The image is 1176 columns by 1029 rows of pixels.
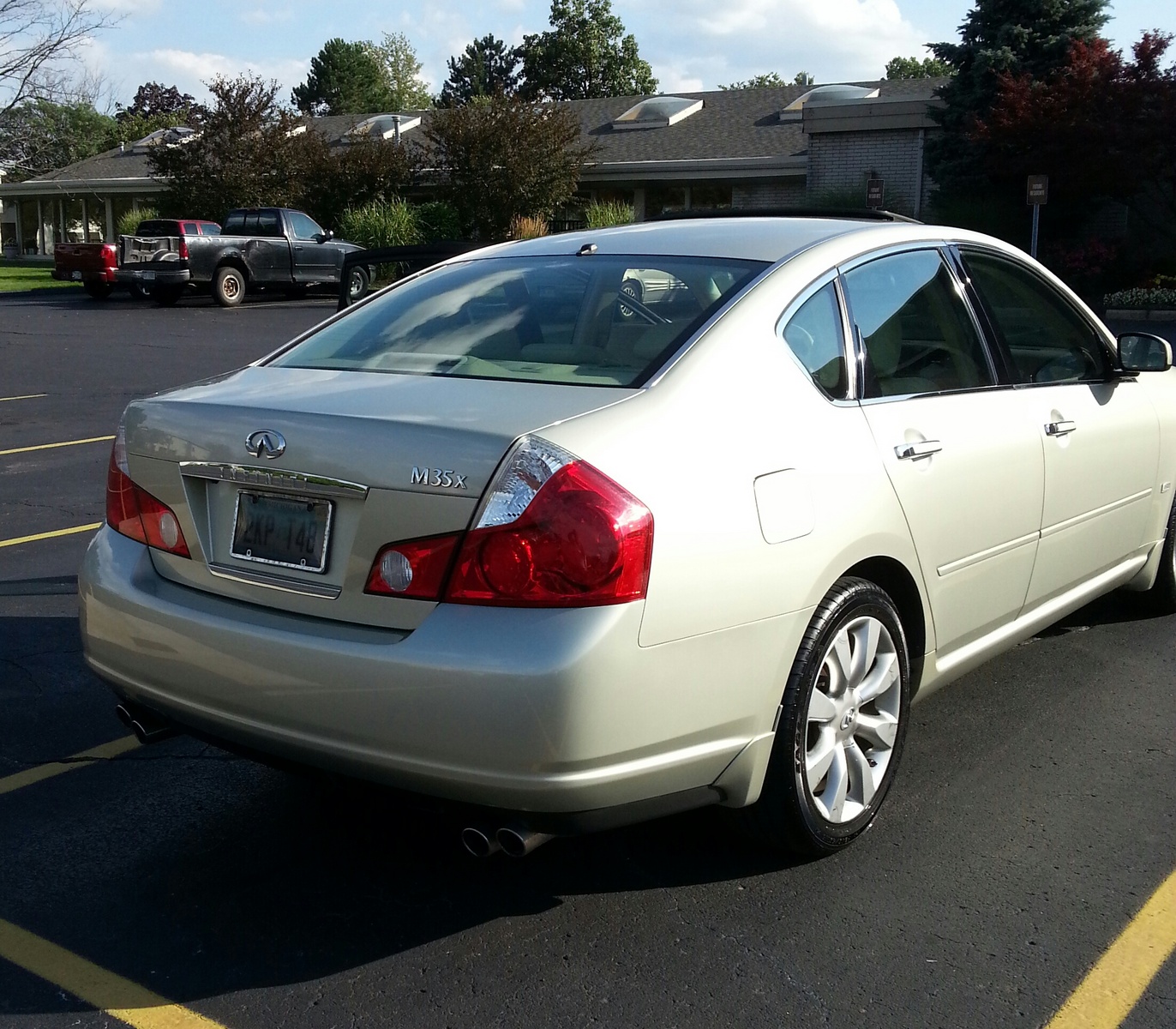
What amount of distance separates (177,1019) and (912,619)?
2149mm

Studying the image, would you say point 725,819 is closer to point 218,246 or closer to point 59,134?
point 218,246

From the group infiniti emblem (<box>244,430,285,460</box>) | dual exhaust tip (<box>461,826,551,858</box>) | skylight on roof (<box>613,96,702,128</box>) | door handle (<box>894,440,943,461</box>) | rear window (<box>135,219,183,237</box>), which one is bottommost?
dual exhaust tip (<box>461,826,551,858</box>)

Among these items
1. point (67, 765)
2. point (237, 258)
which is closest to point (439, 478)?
point (67, 765)

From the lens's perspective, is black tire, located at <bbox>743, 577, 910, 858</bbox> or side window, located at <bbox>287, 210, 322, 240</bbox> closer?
black tire, located at <bbox>743, 577, 910, 858</bbox>

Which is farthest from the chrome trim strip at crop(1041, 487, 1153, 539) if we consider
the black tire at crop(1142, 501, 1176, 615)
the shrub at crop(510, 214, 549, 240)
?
the shrub at crop(510, 214, 549, 240)

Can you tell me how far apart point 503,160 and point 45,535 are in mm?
28449

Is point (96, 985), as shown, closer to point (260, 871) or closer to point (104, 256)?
point (260, 871)

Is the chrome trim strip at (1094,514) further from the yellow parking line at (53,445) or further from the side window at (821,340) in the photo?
the yellow parking line at (53,445)

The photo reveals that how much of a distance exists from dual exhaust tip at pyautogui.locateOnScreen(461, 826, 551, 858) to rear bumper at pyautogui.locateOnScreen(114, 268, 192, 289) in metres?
26.3

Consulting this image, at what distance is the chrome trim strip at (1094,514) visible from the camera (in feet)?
13.9

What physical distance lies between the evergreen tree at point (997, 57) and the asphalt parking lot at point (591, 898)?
26.2m

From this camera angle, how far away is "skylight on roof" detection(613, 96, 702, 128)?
39781 mm

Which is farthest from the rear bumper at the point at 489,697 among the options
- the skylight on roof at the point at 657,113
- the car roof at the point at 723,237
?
the skylight on roof at the point at 657,113

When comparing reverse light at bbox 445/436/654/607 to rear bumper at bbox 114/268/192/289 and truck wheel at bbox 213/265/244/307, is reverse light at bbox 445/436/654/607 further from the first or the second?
truck wheel at bbox 213/265/244/307
